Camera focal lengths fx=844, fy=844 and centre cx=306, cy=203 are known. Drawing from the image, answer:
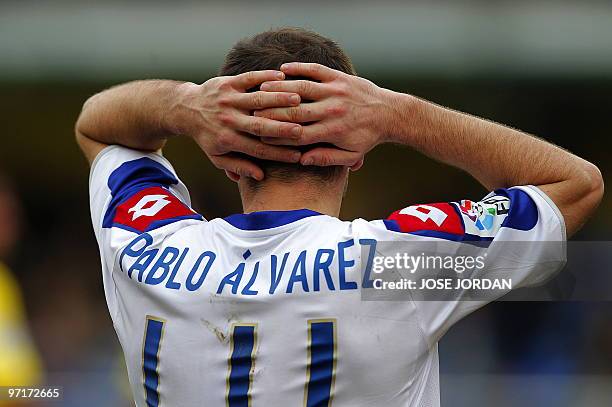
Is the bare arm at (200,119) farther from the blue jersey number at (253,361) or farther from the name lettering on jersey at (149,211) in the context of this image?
the blue jersey number at (253,361)

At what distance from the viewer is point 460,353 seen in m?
6.89

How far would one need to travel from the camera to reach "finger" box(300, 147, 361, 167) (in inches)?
73.0

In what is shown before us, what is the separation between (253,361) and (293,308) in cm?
14

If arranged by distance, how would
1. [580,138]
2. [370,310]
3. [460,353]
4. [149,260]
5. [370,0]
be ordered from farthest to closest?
1. [580,138]
2. [370,0]
3. [460,353]
4. [149,260]
5. [370,310]

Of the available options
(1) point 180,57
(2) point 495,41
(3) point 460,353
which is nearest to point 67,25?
(1) point 180,57

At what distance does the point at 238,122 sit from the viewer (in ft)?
6.15

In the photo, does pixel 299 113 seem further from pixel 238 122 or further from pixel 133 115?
pixel 133 115

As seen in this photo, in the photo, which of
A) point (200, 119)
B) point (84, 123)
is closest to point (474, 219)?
point (200, 119)

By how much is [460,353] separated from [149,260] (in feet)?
17.6

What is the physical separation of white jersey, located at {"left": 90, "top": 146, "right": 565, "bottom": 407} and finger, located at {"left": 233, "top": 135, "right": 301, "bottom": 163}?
123 millimetres

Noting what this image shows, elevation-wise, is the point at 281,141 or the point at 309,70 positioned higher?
the point at 309,70

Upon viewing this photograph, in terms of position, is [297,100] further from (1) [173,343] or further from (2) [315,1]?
(2) [315,1]

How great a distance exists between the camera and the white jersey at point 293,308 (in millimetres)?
1741

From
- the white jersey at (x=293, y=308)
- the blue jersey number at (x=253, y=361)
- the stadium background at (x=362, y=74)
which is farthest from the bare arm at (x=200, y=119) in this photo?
the stadium background at (x=362, y=74)
